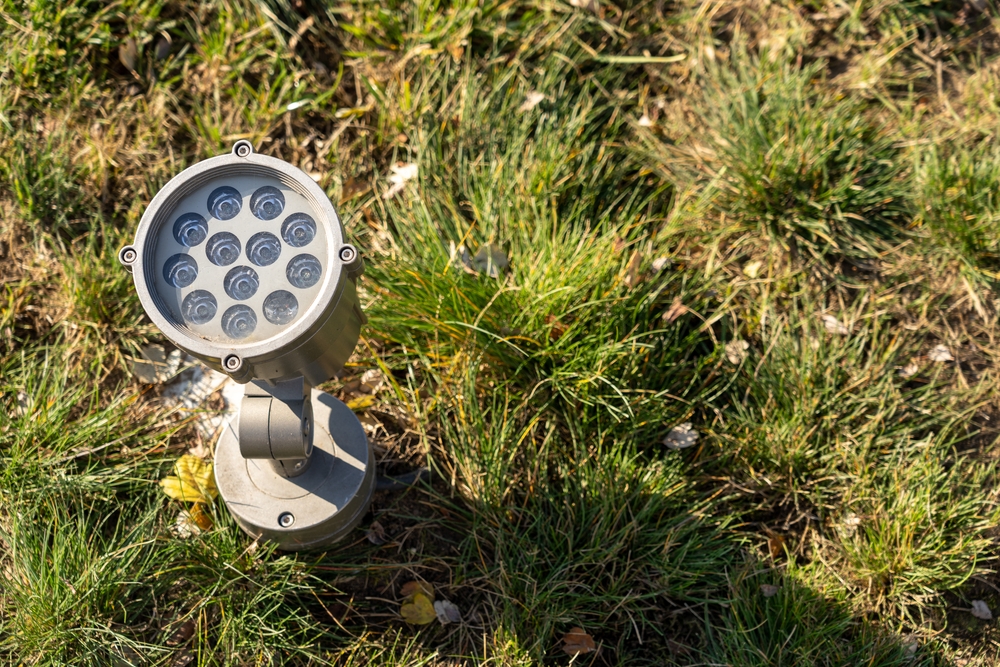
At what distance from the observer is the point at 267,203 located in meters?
1.96

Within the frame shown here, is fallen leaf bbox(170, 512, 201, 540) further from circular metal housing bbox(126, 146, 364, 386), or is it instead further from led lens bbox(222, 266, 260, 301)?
led lens bbox(222, 266, 260, 301)

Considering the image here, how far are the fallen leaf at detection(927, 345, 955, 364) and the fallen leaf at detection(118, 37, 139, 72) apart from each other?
3493 mm

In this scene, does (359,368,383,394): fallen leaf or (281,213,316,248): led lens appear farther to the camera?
(359,368,383,394): fallen leaf

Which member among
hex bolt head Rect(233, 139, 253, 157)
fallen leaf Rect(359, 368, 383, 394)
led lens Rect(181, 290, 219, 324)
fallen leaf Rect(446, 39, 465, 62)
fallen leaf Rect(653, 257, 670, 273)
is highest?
hex bolt head Rect(233, 139, 253, 157)

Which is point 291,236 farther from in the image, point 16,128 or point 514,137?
point 16,128

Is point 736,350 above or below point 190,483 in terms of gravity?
above

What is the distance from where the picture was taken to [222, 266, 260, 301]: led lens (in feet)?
6.23

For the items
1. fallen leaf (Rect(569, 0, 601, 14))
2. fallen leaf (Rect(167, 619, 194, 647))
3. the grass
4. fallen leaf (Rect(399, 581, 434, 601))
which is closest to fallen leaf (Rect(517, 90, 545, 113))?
the grass

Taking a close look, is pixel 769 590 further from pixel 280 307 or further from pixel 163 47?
pixel 163 47

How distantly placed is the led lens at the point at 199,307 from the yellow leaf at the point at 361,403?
108 centimetres

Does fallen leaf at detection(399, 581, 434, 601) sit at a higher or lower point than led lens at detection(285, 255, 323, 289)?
lower

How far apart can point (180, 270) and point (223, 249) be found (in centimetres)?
11

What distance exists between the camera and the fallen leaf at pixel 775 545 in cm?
283

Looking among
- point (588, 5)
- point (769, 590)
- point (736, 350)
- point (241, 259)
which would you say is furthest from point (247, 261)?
point (588, 5)
